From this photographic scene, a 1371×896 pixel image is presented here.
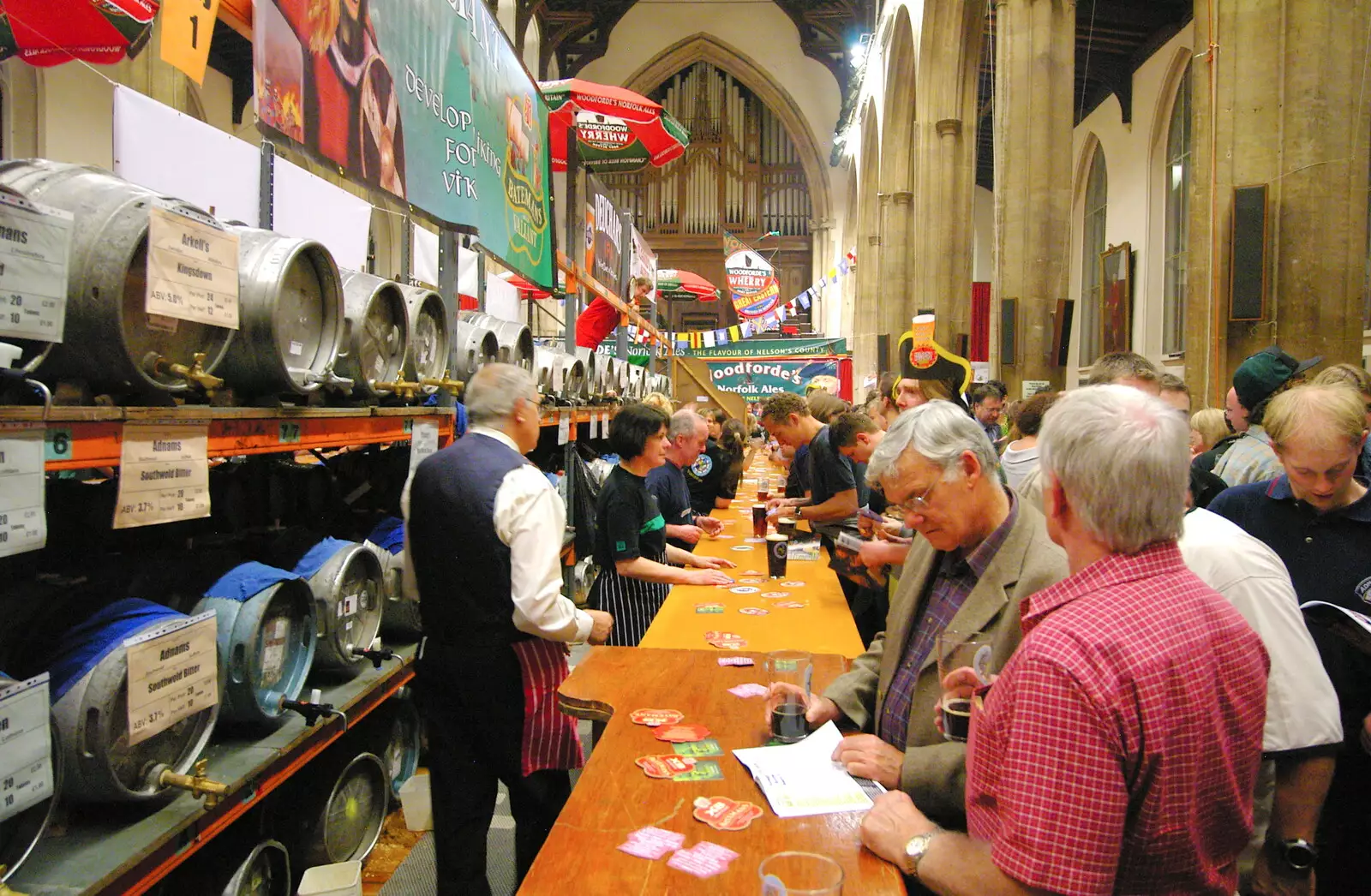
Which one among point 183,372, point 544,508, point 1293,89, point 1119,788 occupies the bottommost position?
point 1119,788

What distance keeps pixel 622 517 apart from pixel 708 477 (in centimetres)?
347

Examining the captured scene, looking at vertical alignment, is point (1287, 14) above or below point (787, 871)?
above

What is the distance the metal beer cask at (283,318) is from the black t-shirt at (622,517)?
1.47 meters

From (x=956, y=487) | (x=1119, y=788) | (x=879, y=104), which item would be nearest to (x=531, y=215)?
(x=956, y=487)

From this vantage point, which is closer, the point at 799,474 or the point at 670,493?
the point at 670,493

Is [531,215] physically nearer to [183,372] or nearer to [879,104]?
[183,372]

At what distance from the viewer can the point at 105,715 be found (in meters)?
1.81

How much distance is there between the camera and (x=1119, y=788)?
1115mm

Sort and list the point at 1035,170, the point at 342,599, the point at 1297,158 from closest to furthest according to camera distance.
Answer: the point at 342,599
the point at 1297,158
the point at 1035,170

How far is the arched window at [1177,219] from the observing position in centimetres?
1382

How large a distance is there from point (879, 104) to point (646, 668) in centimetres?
1773

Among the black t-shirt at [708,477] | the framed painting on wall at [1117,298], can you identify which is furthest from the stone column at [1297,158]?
the framed painting on wall at [1117,298]

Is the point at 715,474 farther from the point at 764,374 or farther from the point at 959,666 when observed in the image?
the point at 764,374

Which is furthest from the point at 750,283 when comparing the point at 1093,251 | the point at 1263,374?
the point at 1263,374
